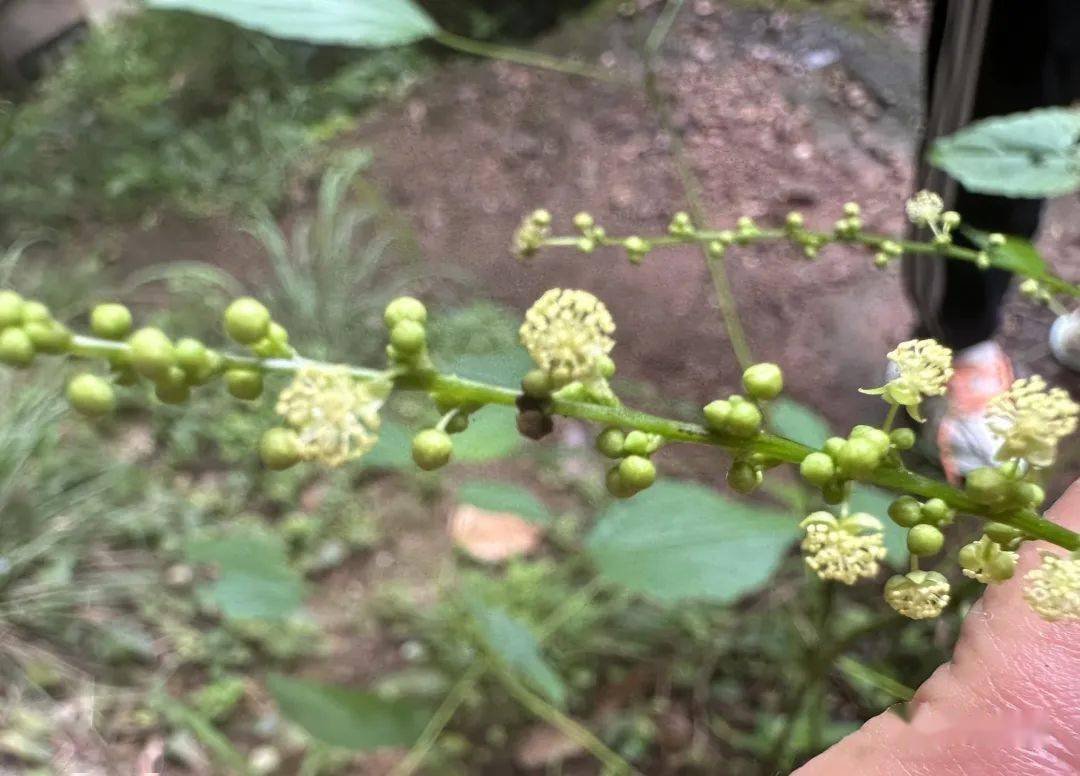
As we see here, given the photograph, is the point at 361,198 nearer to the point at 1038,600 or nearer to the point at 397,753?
the point at 397,753

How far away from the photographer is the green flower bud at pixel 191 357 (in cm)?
34

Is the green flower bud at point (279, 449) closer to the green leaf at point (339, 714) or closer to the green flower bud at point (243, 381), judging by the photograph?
the green flower bud at point (243, 381)

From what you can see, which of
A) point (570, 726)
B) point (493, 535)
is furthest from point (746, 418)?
point (493, 535)

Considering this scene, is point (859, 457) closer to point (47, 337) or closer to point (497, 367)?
point (497, 367)

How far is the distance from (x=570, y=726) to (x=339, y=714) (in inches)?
13.2

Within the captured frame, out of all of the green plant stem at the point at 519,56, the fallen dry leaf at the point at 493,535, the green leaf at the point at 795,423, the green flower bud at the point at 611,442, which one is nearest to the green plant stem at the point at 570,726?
the fallen dry leaf at the point at 493,535

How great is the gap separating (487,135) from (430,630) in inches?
53.8

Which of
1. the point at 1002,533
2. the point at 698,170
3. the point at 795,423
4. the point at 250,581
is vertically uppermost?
the point at 1002,533

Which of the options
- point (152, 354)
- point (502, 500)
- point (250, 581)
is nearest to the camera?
point (152, 354)

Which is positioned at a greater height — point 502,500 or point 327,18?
point 327,18

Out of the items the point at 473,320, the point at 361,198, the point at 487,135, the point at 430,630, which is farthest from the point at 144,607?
the point at 487,135

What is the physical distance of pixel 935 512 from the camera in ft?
1.11

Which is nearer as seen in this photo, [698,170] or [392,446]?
[392,446]

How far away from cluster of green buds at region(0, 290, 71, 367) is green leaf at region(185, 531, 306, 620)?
714mm
